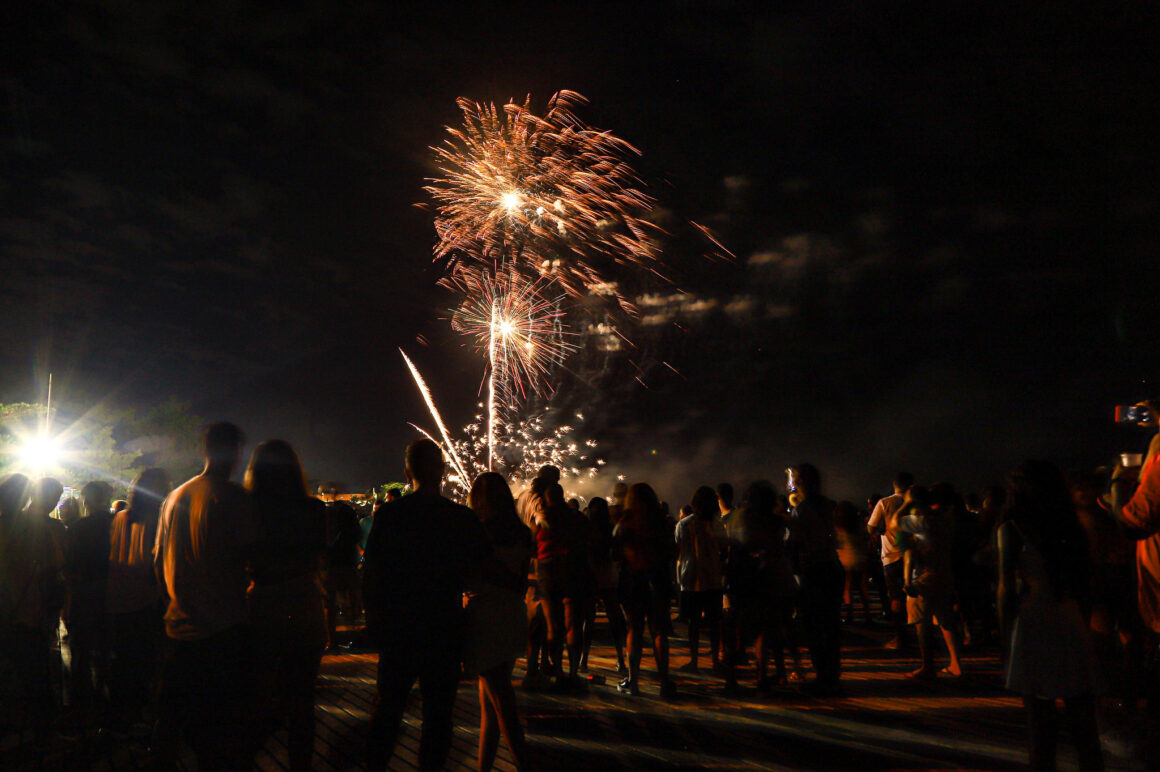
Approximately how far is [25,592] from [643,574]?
199 inches

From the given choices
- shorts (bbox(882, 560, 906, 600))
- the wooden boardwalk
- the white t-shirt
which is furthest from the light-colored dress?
shorts (bbox(882, 560, 906, 600))

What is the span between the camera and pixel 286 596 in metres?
3.78

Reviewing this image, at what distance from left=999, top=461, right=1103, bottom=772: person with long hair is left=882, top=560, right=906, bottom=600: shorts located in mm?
6194

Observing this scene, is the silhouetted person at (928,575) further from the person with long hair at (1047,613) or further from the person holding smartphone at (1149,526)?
the person with long hair at (1047,613)

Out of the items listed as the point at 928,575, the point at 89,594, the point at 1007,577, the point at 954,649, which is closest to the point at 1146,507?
the point at 1007,577

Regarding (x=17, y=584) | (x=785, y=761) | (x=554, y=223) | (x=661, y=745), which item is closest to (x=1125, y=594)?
(x=785, y=761)

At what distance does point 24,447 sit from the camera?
61781mm

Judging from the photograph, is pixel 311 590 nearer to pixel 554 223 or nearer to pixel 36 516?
pixel 36 516

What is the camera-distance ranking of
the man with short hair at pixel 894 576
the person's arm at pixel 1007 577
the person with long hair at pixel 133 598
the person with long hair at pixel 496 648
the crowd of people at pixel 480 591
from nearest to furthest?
1. the crowd of people at pixel 480 591
2. the person's arm at pixel 1007 577
3. the person with long hair at pixel 496 648
4. the person with long hair at pixel 133 598
5. the man with short hair at pixel 894 576

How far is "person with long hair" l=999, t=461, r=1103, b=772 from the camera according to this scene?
3410mm

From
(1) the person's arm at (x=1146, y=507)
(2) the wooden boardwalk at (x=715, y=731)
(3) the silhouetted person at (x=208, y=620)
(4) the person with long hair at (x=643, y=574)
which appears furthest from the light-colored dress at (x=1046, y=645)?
(3) the silhouetted person at (x=208, y=620)

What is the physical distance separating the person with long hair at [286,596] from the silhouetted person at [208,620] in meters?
0.07

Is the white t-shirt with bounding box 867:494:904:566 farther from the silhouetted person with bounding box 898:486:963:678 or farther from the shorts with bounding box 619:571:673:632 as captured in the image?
the shorts with bounding box 619:571:673:632

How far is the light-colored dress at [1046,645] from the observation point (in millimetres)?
3402
